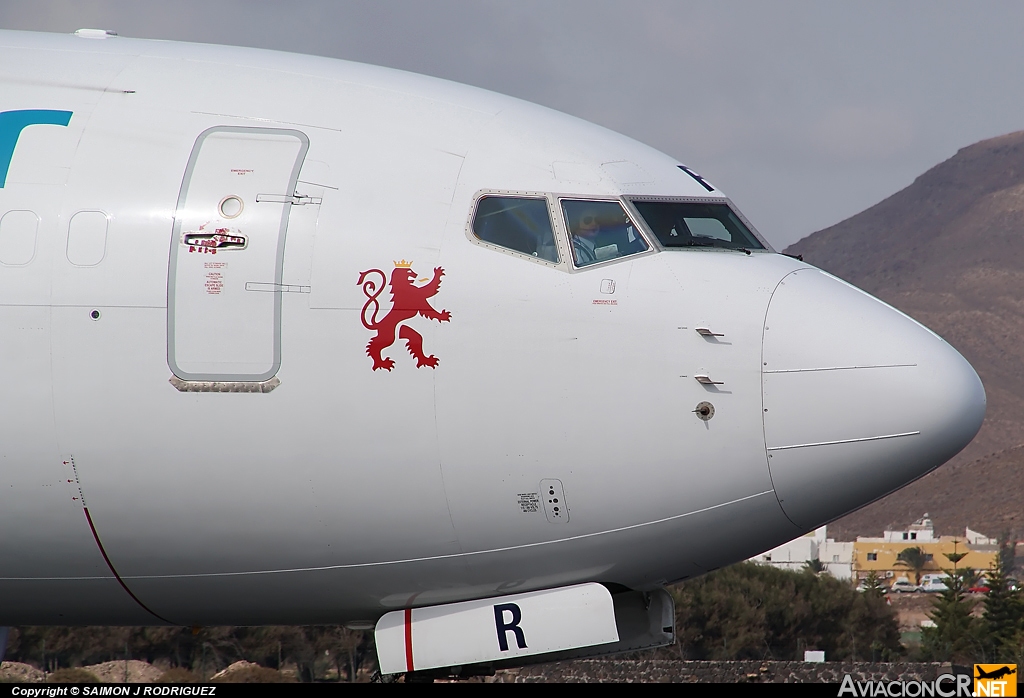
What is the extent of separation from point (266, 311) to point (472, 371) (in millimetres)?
1500

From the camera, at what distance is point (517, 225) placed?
848cm

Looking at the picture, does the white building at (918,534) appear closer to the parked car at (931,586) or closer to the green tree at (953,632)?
the parked car at (931,586)

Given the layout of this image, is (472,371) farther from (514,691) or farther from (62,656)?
(62,656)

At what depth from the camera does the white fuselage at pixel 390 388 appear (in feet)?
26.4

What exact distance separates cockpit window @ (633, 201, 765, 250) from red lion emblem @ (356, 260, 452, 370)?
65.5 inches

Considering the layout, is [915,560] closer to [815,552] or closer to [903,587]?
[903,587]

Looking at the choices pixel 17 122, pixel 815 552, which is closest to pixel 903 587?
pixel 815 552


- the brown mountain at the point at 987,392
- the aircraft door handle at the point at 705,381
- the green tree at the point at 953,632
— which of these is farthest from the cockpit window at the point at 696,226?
the brown mountain at the point at 987,392

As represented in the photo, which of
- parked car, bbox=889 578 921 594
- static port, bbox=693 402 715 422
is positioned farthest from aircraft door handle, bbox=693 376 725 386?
parked car, bbox=889 578 921 594

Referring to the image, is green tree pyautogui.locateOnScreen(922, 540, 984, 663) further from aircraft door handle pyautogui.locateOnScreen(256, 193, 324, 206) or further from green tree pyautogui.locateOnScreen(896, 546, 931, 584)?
green tree pyautogui.locateOnScreen(896, 546, 931, 584)

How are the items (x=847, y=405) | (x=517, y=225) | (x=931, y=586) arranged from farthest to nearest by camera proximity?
(x=931, y=586), (x=517, y=225), (x=847, y=405)

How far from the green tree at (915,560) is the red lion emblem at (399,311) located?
105 meters

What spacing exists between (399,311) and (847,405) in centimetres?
312

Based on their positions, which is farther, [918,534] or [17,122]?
[918,534]
